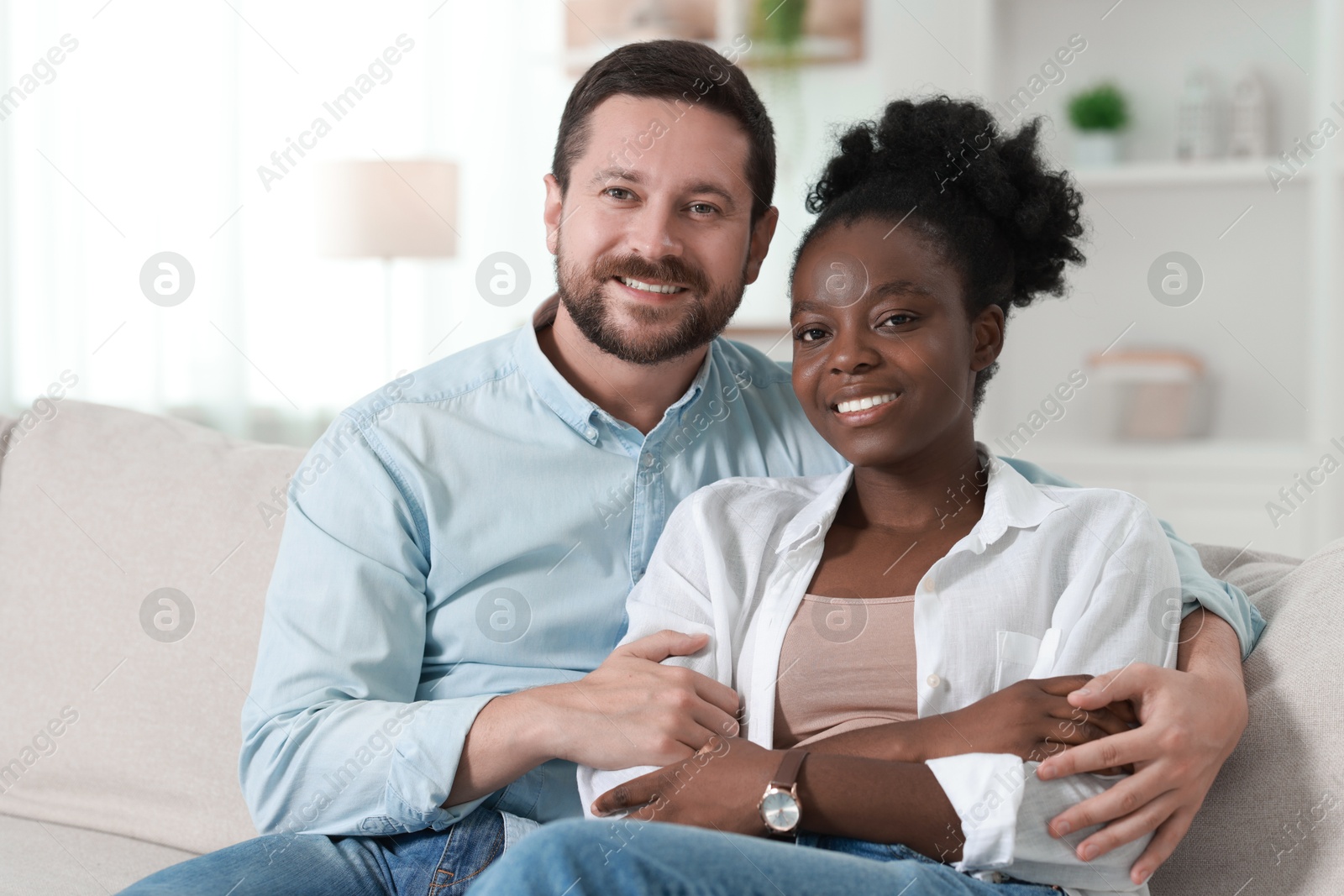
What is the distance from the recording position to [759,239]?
147cm

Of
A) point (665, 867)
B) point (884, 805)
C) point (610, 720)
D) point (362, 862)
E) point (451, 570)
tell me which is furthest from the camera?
point (451, 570)

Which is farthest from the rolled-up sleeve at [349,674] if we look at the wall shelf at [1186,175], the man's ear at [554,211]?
the wall shelf at [1186,175]

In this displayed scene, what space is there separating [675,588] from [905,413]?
0.96 feet

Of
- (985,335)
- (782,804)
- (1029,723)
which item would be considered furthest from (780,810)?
(985,335)

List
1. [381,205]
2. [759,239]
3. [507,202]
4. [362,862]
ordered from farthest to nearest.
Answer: [507,202] → [381,205] → [759,239] → [362,862]

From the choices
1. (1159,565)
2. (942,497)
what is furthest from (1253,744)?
(942,497)

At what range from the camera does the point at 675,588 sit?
1.21 metres

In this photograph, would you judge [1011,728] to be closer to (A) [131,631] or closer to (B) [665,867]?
(B) [665,867]

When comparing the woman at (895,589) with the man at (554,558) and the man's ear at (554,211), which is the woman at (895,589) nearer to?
the man at (554,558)

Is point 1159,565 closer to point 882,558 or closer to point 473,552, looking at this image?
point 882,558

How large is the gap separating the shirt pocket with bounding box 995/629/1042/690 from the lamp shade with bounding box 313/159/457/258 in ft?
7.30

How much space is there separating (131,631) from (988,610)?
1.07m

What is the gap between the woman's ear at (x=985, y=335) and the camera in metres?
1.26

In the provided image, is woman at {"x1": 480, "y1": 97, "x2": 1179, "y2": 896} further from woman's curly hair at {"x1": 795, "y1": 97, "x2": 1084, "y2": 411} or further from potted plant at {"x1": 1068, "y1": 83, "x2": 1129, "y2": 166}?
potted plant at {"x1": 1068, "y1": 83, "x2": 1129, "y2": 166}
